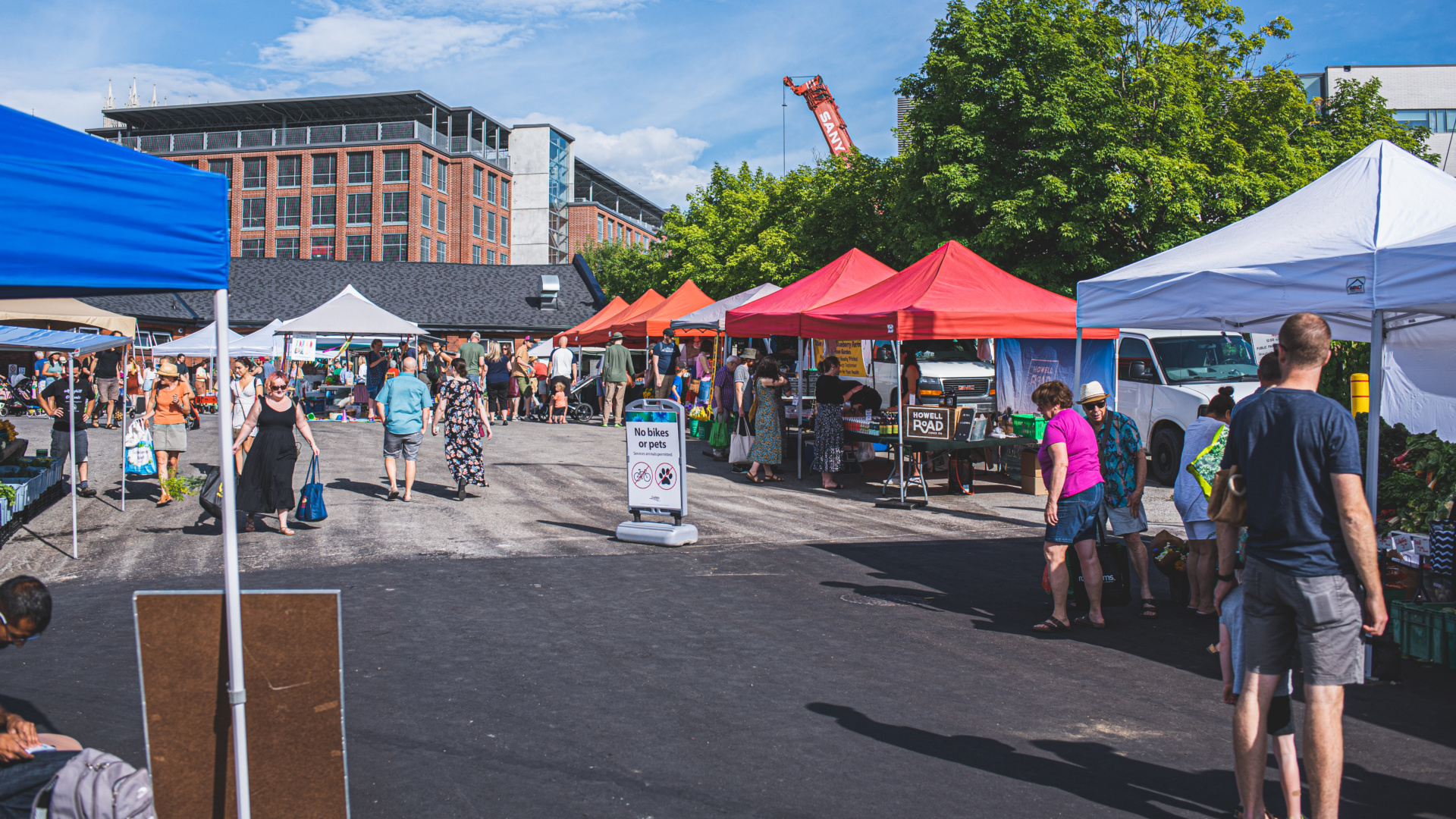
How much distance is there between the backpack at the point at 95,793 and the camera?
2.96 m

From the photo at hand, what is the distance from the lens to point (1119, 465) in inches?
280

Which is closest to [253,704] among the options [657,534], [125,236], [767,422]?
[125,236]

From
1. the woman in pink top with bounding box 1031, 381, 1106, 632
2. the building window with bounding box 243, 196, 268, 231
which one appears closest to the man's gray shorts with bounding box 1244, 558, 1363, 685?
the woman in pink top with bounding box 1031, 381, 1106, 632

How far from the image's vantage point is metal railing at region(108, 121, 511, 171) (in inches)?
2867

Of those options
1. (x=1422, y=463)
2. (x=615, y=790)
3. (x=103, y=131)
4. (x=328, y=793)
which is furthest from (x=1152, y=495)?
(x=103, y=131)

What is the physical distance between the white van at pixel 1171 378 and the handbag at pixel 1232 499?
11086 millimetres

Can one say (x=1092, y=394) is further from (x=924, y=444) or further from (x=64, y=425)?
(x=64, y=425)

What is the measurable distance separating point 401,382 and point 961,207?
1667cm

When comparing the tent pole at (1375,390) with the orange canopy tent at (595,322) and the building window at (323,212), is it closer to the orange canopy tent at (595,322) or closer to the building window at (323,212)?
the orange canopy tent at (595,322)

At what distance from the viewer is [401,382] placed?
1209cm

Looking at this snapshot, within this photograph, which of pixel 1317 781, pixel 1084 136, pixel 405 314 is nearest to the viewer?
pixel 1317 781

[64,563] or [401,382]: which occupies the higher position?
[401,382]

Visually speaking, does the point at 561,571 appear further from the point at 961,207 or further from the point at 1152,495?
the point at 961,207

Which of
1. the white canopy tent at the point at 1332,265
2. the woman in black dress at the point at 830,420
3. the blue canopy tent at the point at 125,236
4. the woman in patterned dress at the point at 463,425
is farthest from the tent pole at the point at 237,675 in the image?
the woman in black dress at the point at 830,420
